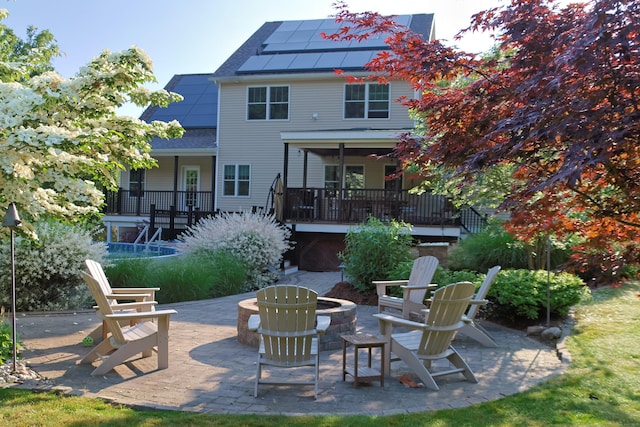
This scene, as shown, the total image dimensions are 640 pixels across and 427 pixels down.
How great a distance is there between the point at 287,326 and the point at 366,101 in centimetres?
1536

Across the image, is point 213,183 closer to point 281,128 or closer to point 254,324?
point 281,128

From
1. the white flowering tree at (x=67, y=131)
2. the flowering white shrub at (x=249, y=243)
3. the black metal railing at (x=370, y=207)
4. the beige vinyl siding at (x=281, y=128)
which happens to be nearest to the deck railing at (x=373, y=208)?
the black metal railing at (x=370, y=207)

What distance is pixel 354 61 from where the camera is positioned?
19.6m

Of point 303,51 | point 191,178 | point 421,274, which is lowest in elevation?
point 421,274

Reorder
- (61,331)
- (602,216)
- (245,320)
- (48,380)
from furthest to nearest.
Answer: (61,331) < (245,320) < (48,380) < (602,216)

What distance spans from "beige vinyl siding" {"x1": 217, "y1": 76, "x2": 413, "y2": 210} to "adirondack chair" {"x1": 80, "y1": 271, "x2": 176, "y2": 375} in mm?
14596

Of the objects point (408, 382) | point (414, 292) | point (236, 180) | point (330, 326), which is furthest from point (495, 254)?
point (236, 180)

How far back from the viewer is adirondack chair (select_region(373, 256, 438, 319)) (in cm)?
786

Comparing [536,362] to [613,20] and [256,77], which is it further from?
[256,77]

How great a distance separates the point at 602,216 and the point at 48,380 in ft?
16.5

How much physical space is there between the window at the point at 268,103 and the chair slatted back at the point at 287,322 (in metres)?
15.8

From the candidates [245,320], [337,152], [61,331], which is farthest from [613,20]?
[337,152]

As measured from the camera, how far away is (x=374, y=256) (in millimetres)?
10758

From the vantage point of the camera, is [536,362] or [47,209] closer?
[47,209]
